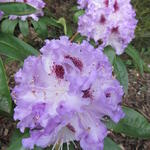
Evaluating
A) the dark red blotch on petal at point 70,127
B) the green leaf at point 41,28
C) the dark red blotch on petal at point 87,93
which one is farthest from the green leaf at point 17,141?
the green leaf at point 41,28

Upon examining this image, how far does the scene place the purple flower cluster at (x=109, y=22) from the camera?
1892mm

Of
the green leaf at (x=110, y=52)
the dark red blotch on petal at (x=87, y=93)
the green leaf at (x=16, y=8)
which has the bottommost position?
the green leaf at (x=110, y=52)

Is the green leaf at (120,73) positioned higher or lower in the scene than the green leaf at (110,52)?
lower

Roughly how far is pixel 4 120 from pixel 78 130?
3.94 ft

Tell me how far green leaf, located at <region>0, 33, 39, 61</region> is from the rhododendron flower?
0.20m

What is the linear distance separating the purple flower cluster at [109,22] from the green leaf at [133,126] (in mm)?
562

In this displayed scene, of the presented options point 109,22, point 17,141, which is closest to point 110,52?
point 109,22

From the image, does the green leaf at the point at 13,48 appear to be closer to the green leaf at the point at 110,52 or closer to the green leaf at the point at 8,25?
the green leaf at the point at 110,52

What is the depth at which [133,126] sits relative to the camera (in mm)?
1410

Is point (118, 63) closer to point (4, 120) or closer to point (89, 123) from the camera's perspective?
point (4, 120)

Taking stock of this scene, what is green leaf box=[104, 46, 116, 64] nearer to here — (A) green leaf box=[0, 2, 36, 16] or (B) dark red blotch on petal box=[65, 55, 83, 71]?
(A) green leaf box=[0, 2, 36, 16]

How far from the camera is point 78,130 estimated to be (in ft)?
3.92

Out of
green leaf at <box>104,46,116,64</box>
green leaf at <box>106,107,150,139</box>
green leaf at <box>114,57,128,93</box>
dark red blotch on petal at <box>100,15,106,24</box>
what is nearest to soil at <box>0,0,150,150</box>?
green leaf at <box>114,57,128,93</box>

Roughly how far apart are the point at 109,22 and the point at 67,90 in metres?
0.82
